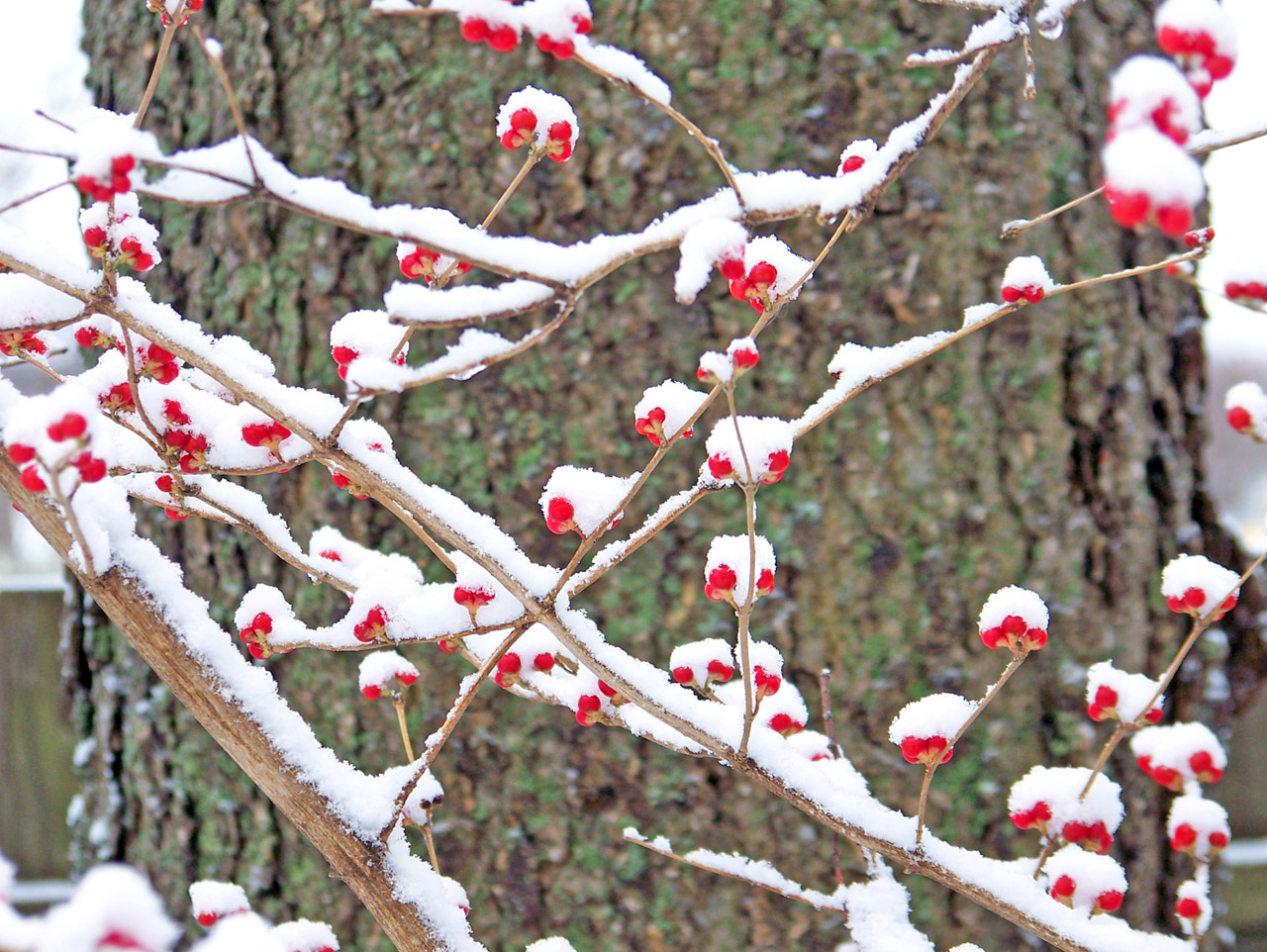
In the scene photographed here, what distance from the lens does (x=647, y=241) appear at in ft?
1.50

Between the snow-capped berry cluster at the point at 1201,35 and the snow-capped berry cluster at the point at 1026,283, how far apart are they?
28 cm

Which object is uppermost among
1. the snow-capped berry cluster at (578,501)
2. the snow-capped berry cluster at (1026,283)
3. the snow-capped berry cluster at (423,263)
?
the snow-capped berry cluster at (423,263)

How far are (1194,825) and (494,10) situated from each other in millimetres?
840

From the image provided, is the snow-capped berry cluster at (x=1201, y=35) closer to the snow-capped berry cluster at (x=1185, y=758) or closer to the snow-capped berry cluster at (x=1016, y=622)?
the snow-capped berry cluster at (x=1016, y=622)

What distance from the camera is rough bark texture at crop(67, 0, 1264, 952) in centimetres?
114

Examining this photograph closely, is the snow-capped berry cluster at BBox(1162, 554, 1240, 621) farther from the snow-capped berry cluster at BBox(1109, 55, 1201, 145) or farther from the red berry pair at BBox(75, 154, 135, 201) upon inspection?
the red berry pair at BBox(75, 154, 135, 201)

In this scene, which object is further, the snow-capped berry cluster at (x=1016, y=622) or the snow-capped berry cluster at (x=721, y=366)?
the snow-capped berry cluster at (x=1016, y=622)

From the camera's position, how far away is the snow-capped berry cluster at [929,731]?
63 cm

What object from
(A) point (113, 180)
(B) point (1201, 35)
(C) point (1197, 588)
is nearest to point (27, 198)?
(A) point (113, 180)

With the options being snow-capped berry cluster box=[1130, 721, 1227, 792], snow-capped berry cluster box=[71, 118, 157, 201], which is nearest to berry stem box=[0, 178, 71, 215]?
snow-capped berry cluster box=[71, 118, 157, 201]

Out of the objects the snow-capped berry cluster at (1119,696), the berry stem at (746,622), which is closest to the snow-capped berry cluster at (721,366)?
the berry stem at (746,622)

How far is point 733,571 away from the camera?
0.61 m

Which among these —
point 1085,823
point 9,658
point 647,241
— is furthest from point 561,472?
point 9,658

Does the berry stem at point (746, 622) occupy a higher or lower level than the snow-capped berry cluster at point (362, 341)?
lower
